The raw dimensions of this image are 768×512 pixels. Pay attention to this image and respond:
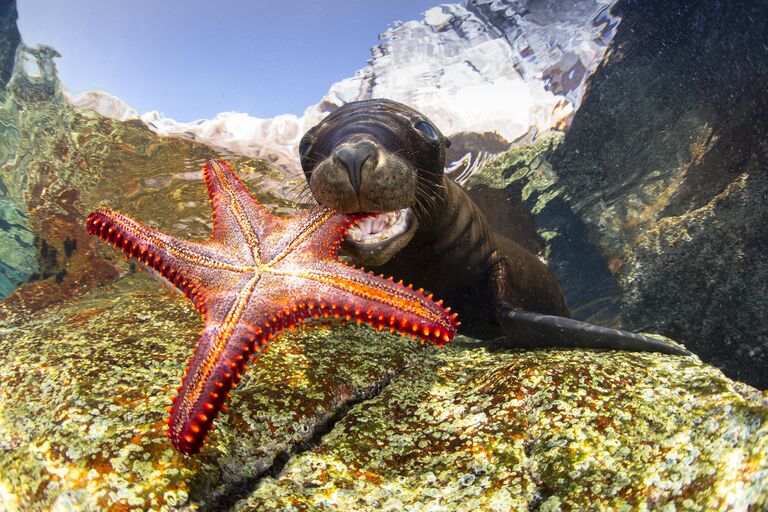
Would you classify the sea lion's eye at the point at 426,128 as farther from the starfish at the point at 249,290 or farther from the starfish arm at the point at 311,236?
the starfish at the point at 249,290

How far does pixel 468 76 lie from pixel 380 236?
618cm

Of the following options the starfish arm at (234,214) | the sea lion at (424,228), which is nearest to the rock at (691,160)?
the sea lion at (424,228)

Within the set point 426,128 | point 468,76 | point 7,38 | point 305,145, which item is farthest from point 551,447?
point 7,38

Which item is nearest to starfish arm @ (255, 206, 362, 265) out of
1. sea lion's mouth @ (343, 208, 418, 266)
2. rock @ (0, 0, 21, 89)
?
sea lion's mouth @ (343, 208, 418, 266)

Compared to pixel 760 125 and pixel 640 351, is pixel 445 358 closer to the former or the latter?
pixel 640 351

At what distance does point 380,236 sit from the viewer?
12.0 ft

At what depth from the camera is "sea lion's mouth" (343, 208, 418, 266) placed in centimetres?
347

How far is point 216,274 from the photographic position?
224 cm

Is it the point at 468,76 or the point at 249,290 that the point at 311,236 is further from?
the point at 468,76

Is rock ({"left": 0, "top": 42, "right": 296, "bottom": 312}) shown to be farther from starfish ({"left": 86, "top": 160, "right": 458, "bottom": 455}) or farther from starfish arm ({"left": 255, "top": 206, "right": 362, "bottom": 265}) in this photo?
starfish ({"left": 86, "top": 160, "right": 458, "bottom": 455})

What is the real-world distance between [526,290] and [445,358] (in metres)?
2.40

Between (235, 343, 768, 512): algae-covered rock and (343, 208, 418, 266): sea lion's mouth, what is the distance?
4.07 feet

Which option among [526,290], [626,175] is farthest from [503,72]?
[526,290]

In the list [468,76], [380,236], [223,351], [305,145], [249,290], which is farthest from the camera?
[468,76]
